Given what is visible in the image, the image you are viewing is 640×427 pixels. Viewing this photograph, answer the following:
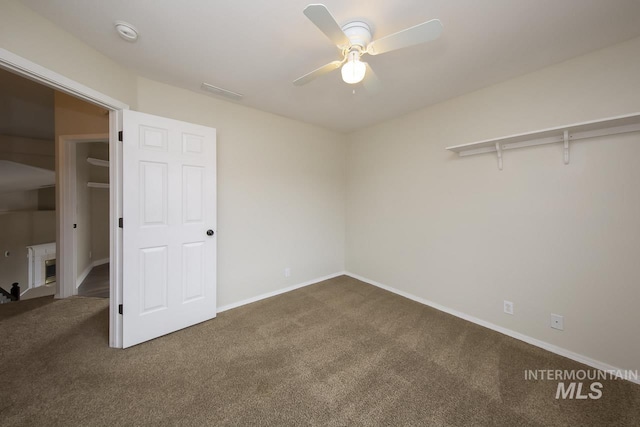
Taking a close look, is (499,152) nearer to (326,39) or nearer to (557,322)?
(557,322)

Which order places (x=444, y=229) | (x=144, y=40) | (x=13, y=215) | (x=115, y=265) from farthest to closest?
(x=13, y=215)
(x=444, y=229)
(x=115, y=265)
(x=144, y=40)

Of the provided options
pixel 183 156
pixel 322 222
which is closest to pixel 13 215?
pixel 183 156

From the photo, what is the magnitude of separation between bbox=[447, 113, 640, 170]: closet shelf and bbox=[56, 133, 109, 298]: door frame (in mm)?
4581

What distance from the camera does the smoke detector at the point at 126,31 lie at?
4.88 ft

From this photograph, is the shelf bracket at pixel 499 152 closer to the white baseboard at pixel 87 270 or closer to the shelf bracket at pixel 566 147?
the shelf bracket at pixel 566 147

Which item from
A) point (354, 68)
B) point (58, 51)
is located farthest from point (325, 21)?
point (58, 51)

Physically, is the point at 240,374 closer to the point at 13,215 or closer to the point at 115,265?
the point at 115,265

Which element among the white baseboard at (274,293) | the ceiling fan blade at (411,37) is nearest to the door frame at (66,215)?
the white baseboard at (274,293)

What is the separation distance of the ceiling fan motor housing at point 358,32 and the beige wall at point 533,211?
161cm

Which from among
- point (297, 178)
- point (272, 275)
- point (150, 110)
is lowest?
point (272, 275)

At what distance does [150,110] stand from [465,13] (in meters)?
2.73

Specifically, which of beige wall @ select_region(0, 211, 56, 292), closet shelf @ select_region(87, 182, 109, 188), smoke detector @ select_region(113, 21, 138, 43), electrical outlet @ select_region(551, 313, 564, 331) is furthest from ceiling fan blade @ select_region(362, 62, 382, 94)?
beige wall @ select_region(0, 211, 56, 292)

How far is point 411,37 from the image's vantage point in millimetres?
1213

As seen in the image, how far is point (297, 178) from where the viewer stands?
10.9 ft
